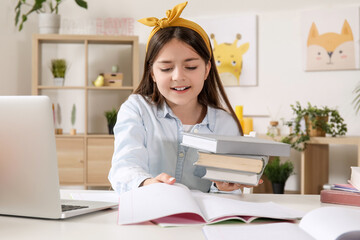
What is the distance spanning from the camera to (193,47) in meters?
1.50

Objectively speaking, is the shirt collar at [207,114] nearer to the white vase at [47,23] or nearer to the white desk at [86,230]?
the white desk at [86,230]

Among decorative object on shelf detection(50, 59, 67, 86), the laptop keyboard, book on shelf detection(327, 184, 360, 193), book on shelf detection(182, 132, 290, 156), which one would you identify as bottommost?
book on shelf detection(327, 184, 360, 193)

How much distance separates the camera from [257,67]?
404 centimetres

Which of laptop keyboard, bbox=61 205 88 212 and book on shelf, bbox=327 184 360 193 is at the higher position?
laptop keyboard, bbox=61 205 88 212

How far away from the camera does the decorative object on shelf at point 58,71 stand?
397cm

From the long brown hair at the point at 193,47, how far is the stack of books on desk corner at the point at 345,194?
1.74 ft

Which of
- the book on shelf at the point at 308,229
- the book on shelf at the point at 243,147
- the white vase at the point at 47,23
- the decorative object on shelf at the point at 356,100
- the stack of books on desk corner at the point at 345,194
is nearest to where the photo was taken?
the book on shelf at the point at 308,229

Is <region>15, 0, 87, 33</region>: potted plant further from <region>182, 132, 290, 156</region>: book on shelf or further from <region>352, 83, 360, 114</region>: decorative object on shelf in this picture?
<region>182, 132, 290, 156</region>: book on shelf

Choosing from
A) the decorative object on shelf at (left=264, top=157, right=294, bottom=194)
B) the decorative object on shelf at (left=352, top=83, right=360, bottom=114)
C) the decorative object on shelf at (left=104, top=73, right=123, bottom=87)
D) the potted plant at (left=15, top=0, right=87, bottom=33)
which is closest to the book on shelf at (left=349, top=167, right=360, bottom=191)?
the decorative object on shelf at (left=264, top=157, right=294, bottom=194)

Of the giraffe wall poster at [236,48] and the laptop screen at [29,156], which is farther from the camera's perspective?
the giraffe wall poster at [236,48]

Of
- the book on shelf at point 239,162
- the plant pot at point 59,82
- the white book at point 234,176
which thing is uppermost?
the plant pot at point 59,82

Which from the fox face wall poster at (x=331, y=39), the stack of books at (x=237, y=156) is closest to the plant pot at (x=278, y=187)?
the fox face wall poster at (x=331, y=39)

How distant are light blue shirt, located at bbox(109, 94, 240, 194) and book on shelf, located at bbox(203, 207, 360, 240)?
0.63 m

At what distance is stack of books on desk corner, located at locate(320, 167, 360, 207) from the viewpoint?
117 centimetres
